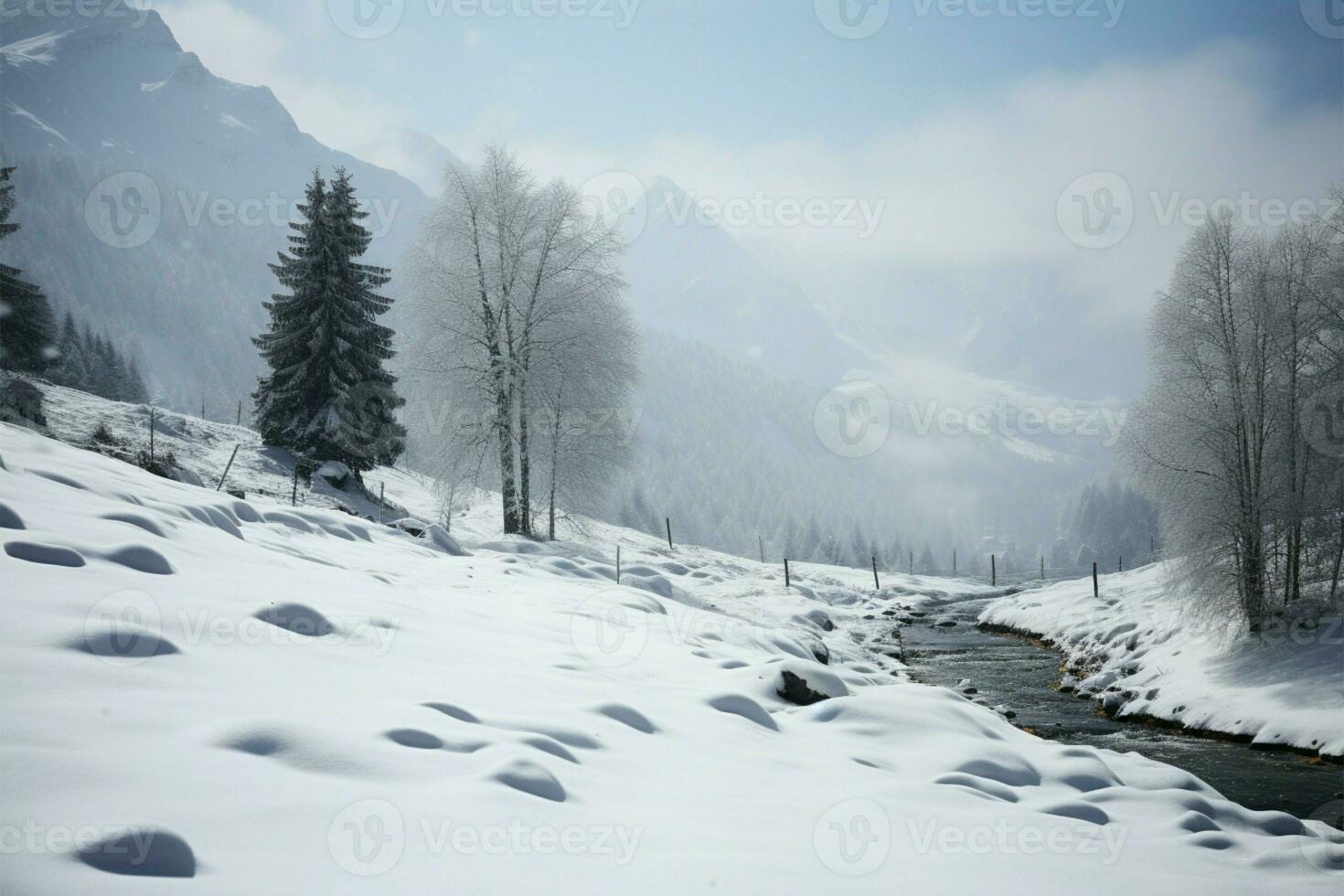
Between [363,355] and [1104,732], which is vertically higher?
[363,355]

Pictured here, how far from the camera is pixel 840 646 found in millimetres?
16828

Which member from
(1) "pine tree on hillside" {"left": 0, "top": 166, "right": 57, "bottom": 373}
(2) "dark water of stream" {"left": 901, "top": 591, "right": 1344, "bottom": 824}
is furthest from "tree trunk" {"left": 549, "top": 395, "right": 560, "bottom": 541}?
(1) "pine tree on hillside" {"left": 0, "top": 166, "right": 57, "bottom": 373}

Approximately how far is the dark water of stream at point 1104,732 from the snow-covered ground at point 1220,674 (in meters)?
0.46

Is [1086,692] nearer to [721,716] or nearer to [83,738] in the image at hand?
[721,716]

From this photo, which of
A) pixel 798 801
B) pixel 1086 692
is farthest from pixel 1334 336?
pixel 798 801

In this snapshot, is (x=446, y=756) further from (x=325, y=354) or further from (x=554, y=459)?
(x=325, y=354)

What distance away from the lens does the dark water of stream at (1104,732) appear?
31.2 ft

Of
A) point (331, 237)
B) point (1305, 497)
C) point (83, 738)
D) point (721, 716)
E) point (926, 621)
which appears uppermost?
point (331, 237)

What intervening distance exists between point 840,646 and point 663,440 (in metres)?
166

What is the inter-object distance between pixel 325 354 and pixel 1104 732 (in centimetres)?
2223

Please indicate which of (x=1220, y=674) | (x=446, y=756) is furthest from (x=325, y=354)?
(x=1220, y=674)

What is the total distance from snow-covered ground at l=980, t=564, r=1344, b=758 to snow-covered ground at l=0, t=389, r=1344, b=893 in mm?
6312

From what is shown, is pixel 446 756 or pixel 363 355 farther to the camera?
pixel 363 355

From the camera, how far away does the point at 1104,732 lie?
12367 millimetres
